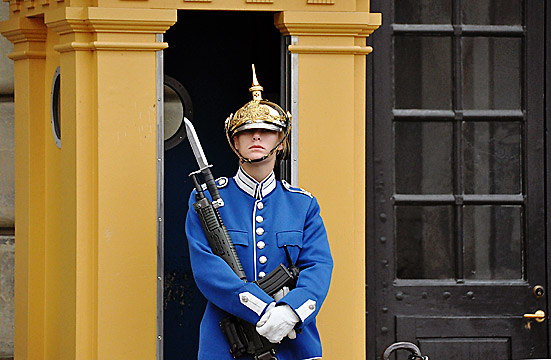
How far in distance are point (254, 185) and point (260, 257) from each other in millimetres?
293

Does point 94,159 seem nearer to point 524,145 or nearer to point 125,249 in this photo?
point 125,249

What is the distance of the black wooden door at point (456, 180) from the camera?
5.17 meters

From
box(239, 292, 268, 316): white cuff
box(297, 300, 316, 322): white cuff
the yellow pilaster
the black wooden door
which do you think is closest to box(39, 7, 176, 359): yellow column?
the yellow pilaster

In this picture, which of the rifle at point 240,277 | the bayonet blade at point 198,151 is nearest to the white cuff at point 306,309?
the rifle at point 240,277

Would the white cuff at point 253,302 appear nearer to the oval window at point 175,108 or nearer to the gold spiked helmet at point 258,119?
the gold spiked helmet at point 258,119

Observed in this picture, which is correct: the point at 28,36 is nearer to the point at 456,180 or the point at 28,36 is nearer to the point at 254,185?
the point at 254,185

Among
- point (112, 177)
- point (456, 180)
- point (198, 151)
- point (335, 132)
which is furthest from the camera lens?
point (456, 180)

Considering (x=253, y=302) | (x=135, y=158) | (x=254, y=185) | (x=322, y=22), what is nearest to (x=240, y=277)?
(x=253, y=302)

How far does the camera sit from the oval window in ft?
17.6

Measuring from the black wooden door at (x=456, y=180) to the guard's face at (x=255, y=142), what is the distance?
1.40 metres

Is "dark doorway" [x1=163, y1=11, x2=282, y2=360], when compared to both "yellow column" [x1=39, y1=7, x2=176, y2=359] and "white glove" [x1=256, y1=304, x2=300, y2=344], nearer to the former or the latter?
"yellow column" [x1=39, y1=7, x2=176, y2=359]

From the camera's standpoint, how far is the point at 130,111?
4312 millimetres

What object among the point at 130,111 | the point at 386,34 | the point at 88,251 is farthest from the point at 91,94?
the point at 386,34

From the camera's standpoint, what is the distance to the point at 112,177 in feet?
14.1
